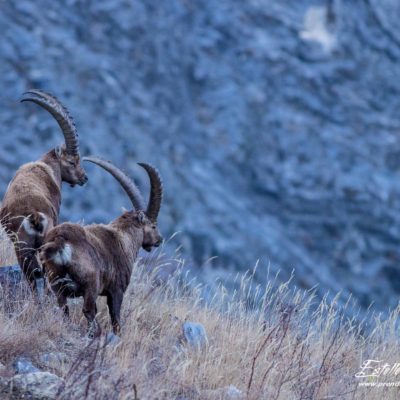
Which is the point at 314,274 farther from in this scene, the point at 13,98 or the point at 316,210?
the point at 13,98

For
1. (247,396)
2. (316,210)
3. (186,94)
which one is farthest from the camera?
(186,94)

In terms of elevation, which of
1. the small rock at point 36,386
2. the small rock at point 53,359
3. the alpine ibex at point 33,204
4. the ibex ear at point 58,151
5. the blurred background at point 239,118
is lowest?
the blurred background at point 239,118

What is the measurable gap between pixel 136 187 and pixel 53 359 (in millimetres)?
2528

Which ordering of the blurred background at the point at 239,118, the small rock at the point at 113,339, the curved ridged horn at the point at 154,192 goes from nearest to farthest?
the small rock at the point at 113,339, the curved ridged horn at the point at 154,192, the blurred background at the point at 239,118

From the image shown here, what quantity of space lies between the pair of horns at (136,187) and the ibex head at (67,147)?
82 cm

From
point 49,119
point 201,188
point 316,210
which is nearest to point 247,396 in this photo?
point 49,119

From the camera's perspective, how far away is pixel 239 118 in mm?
49500

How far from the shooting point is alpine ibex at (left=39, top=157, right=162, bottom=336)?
8461 millimetres

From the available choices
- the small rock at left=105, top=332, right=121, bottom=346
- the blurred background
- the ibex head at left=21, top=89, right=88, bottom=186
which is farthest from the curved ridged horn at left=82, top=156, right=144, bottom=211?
the blurred background

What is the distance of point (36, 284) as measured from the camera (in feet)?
30.2

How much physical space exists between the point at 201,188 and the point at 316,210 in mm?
5489

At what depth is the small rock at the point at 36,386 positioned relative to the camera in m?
6.89

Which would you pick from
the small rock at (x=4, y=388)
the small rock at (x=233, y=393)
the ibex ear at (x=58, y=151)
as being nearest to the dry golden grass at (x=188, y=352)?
the small rock at (x=233, y=393)

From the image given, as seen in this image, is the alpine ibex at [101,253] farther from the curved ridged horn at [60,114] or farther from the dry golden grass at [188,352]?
the curved ridged horn at [60,114]
